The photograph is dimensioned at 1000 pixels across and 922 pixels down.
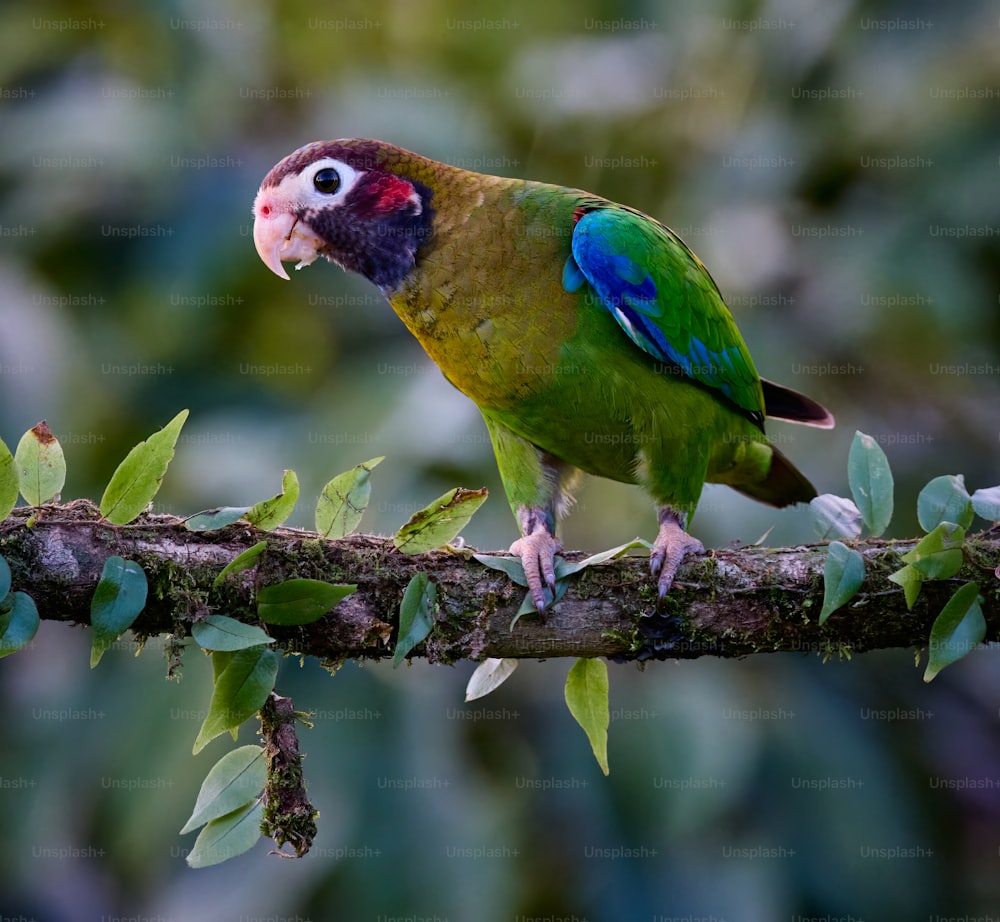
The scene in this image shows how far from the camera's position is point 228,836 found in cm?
274

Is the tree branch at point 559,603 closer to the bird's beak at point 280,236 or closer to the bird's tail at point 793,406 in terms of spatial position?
the bird's beak at point 280,236

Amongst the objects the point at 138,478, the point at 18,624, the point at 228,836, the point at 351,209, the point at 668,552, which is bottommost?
the point at 228,836

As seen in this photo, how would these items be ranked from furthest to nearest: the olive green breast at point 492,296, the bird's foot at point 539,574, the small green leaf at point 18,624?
the olive green breast at point 492,296 < the bird's foot at point 539,574 < the small green leaf at point 18,624

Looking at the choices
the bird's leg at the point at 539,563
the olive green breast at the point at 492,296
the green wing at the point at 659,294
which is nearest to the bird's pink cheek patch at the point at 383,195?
the olive green breast at the point at 492,296

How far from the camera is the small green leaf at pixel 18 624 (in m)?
2.50

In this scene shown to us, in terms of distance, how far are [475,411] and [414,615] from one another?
3.51m

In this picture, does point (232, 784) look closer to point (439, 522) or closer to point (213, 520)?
point (213, 520)

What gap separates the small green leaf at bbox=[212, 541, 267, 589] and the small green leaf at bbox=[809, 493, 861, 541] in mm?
1731

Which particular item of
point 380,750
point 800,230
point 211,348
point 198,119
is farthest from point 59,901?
point 800,230

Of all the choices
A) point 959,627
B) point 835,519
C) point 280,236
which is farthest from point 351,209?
point 959,627

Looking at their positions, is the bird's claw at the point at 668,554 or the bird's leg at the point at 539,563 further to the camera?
the bird's claw at the point at 668,554

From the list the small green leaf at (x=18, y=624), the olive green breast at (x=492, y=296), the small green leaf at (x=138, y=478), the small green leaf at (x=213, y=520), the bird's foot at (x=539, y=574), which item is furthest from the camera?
the olive green breast at (x=492, y=296)

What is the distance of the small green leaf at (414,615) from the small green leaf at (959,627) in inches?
56.1

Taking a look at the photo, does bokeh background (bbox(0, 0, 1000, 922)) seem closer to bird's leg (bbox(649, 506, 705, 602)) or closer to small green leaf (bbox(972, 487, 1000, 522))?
bird's leg (bbox(649, 506, 705, 602))
